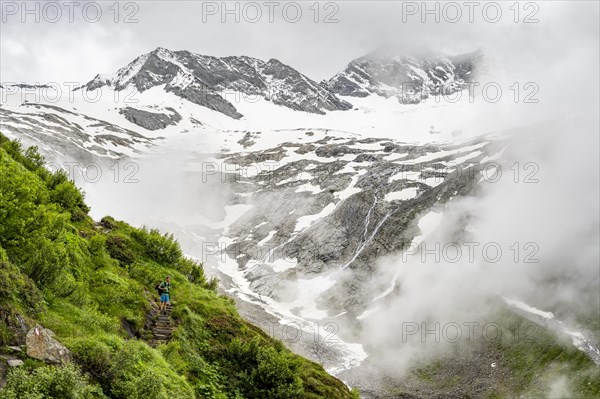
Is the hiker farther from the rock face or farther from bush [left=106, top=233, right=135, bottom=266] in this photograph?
the rock face

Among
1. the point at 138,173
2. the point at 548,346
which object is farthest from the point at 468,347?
the point at 138,173

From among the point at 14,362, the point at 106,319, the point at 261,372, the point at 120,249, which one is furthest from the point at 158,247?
the point at 14,362

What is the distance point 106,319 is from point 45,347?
3.70m

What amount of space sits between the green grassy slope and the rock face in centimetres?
22

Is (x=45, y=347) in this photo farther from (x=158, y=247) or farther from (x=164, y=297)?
(x=158, y=247)

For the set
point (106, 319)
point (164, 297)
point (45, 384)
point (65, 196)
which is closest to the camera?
point (45, 384)

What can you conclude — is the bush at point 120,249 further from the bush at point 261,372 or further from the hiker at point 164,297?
the bush at point 261,372

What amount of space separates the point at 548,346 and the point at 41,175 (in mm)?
73366

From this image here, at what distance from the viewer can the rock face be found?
1001 cm

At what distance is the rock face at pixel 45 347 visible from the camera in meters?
10.0

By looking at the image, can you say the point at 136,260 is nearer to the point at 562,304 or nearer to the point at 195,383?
the point at 195,383

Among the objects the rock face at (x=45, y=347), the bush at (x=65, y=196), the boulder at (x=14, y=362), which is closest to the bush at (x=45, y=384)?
the boulder at (x=14, y=362)

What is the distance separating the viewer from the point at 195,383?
1555 cm

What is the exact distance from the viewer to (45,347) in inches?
405
